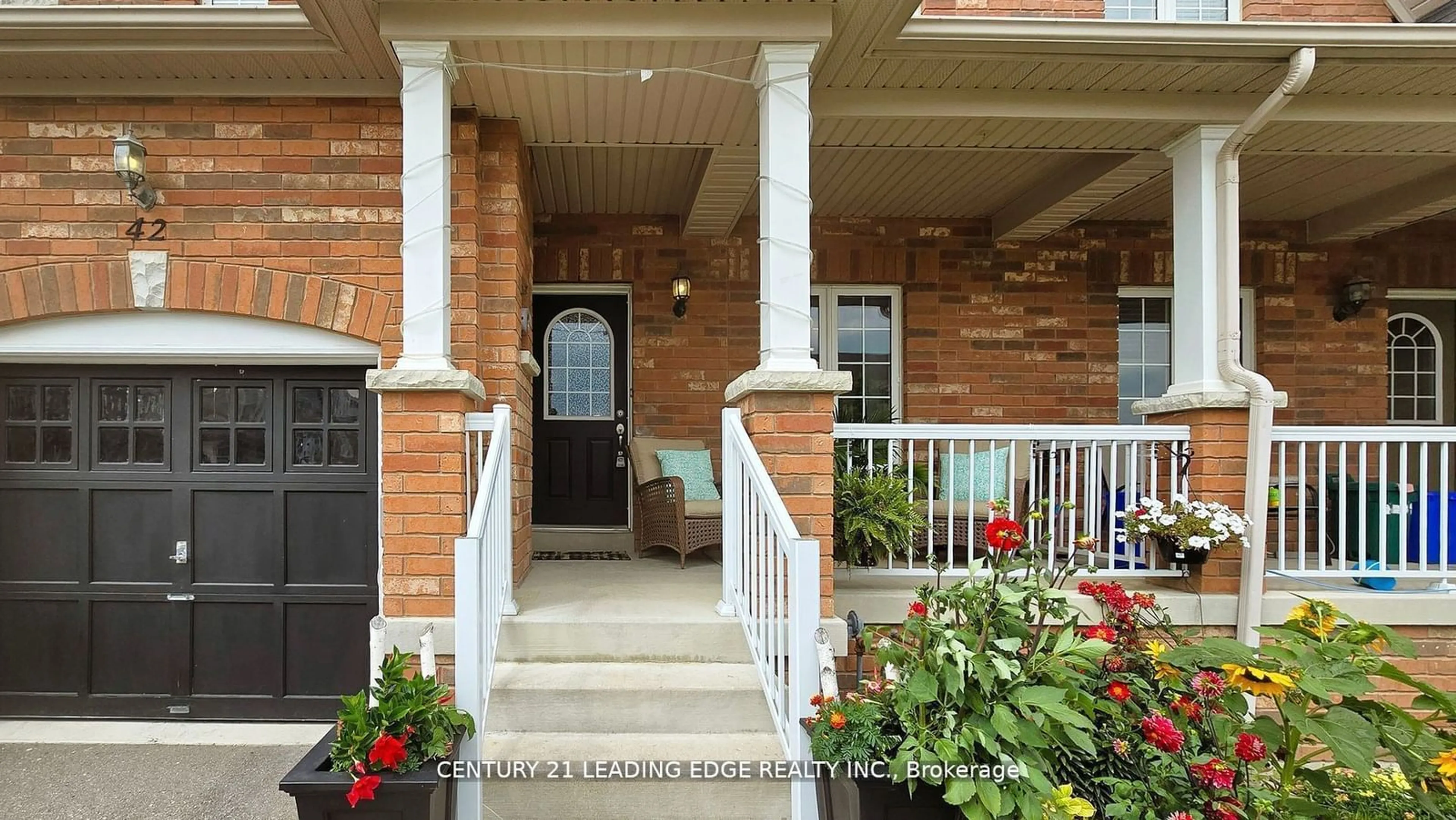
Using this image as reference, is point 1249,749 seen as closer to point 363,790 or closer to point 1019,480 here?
point 363,790

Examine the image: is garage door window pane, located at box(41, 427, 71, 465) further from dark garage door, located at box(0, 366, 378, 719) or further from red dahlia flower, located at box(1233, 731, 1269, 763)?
red dahlia flower, located at box(1233, 731, 1269, 763)

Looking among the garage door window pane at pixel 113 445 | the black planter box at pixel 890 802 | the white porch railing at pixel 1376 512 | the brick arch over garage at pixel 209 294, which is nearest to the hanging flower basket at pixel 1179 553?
the white porch railing at pixel 1376 512

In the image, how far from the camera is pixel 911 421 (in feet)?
17.9

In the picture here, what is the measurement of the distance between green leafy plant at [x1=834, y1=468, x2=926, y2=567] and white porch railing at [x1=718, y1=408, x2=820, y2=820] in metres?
0.42

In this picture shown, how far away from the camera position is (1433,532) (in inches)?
155

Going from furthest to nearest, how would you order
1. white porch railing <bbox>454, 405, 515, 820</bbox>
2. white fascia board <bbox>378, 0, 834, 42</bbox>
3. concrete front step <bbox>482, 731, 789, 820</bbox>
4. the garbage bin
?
the garbage bin
white fascia board <bbox>378, 0, 834, 42</bbox>
concrete front step <bbox>482, 731, 789, 820</bbox>
white porch railing <bbox>454, 405, 515, 820</bbox>

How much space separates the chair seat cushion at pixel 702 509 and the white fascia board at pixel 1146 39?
7.88 ft

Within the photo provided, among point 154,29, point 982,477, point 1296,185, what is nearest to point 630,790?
point 982,477

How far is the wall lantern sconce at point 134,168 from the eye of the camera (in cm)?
327

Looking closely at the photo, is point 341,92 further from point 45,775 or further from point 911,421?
point 911,421

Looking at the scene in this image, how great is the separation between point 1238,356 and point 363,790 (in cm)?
386

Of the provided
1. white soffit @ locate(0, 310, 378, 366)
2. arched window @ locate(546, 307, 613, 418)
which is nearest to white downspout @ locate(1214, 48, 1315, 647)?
arched window @ locate(546, 307, 613, 418)

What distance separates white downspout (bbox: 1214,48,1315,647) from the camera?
3.35 m

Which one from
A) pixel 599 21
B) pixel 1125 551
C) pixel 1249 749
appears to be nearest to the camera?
pixel 1249 749
